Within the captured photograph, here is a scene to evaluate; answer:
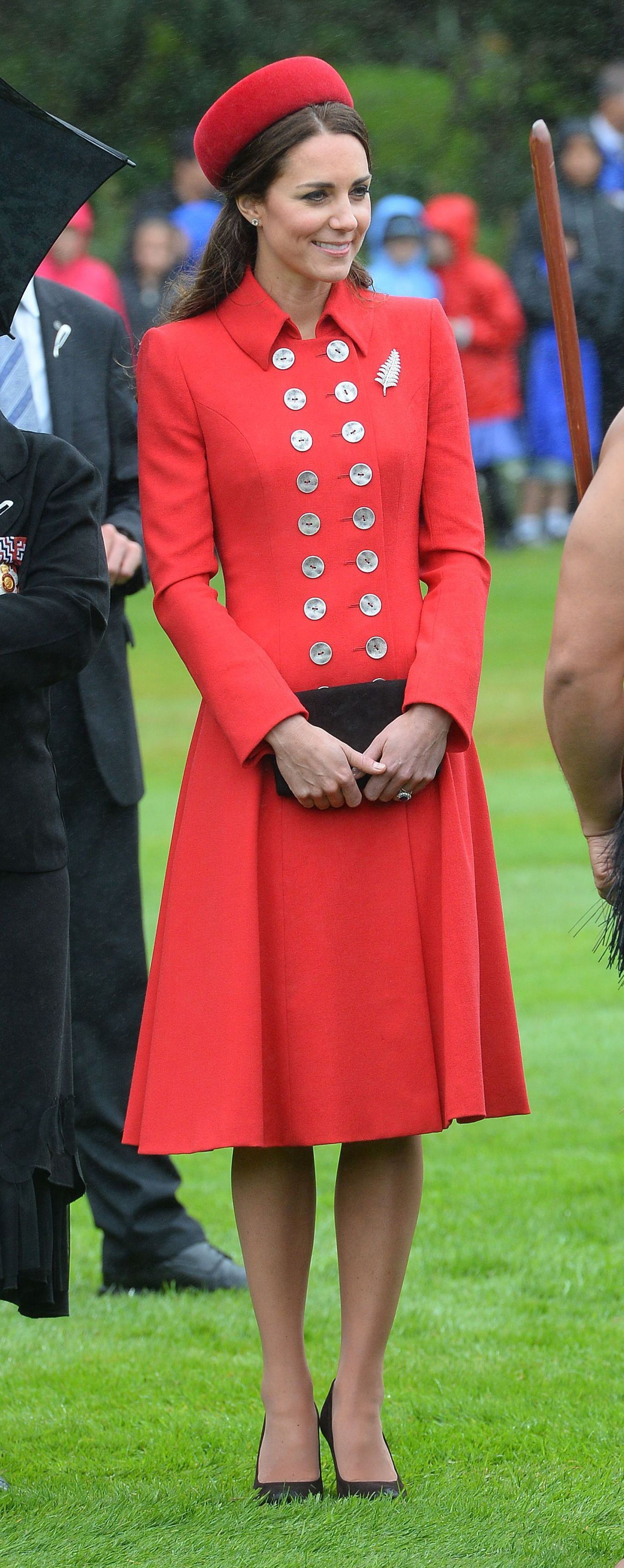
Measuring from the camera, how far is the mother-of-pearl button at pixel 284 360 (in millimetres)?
3480

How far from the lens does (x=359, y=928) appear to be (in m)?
3.41

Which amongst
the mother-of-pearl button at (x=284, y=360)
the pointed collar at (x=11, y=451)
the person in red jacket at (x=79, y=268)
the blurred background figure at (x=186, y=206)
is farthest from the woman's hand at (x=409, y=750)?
the blurred background figure at (x=186, y=206)

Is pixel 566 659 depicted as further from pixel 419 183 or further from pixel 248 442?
pixel 419 183

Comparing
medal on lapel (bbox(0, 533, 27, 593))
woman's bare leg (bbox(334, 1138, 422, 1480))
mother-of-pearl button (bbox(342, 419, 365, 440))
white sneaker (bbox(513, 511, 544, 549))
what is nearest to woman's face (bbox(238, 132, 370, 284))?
mother-of-pearl button (bbox(342, 419, 365, 440))

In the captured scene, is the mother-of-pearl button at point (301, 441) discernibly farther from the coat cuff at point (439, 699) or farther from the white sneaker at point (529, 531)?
the white sneaker at point (529, 531)

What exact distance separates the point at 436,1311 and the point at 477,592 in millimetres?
1729

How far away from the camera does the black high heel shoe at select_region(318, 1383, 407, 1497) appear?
11.3ft

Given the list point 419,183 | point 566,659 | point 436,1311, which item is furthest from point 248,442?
point 419,183

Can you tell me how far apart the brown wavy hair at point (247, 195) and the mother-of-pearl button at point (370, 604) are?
550 mm

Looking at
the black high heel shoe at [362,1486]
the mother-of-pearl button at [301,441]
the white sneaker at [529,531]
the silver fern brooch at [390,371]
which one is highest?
the white sneaker at [529,531]

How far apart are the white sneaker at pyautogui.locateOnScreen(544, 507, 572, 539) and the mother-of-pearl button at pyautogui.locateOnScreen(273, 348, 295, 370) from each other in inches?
572

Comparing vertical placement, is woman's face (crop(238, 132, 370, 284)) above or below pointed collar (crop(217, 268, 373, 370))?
above

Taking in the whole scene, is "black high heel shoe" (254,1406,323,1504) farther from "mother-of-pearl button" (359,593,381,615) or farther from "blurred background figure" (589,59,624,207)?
"blurred background figure" (589,59,624,207)

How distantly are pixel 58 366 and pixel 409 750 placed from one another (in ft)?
4.76
